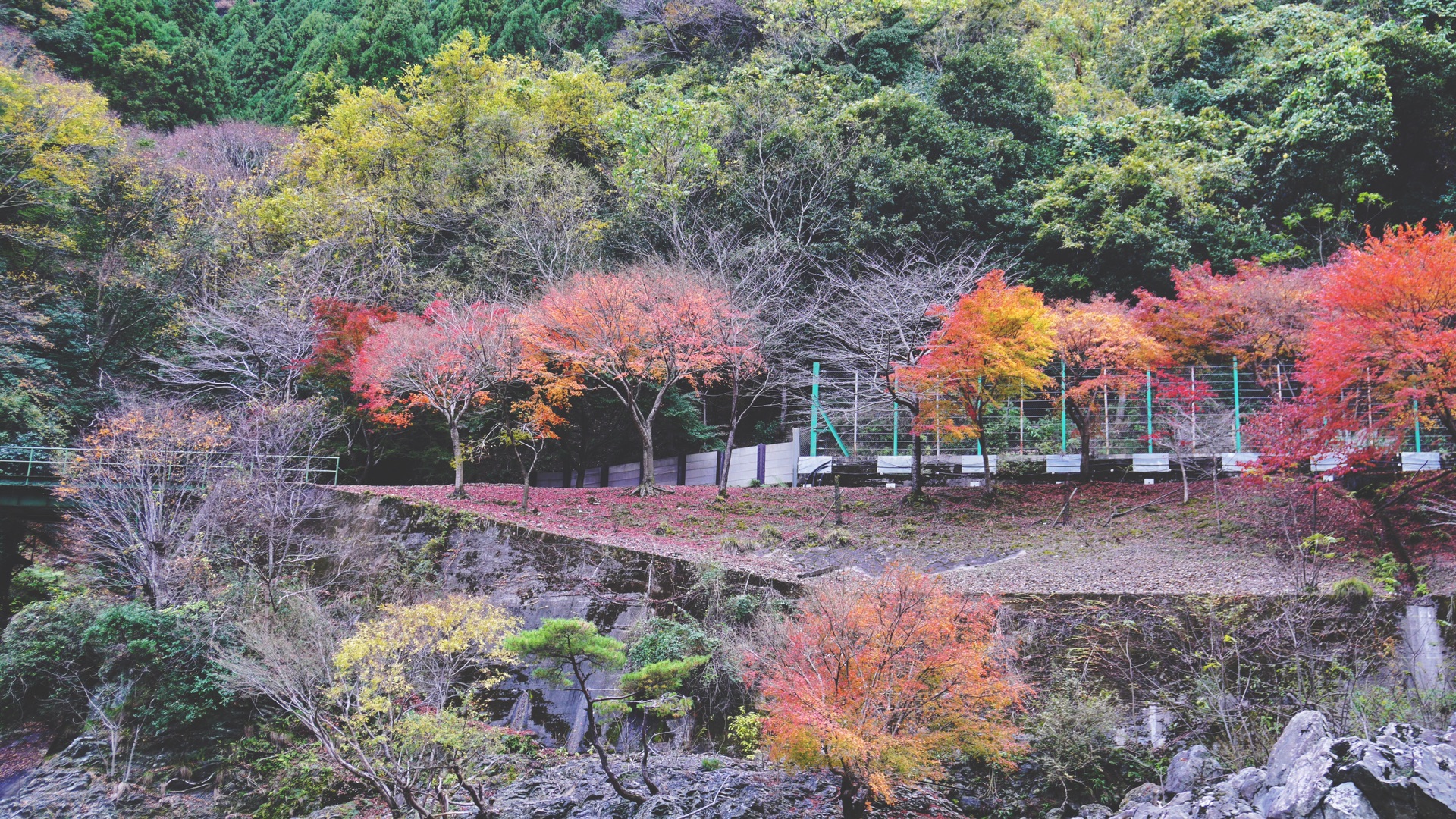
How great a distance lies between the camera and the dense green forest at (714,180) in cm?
2211

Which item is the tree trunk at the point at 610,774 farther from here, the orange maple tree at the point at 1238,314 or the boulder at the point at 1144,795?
the orange maple tree at the point at 1238,314

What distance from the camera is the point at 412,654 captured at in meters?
12.3

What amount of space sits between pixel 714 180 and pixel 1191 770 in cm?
1947

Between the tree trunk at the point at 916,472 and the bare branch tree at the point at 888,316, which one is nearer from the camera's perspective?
the bare branch tree at the point at 888,316

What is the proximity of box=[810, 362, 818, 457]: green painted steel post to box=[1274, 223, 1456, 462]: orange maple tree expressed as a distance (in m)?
9.78

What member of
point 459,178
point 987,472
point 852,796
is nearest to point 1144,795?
point 852,796

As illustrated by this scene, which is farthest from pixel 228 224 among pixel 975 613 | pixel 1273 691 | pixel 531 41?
pixel 1273 691

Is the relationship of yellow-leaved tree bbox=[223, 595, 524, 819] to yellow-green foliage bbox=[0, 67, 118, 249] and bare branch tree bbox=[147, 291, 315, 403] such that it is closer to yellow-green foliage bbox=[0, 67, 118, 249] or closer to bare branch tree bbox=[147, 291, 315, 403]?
bare branch tree bbox=[147, 291, 315, 403]

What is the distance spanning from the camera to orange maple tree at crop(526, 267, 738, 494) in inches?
793

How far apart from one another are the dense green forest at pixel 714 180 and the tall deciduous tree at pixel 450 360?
2.63 metres

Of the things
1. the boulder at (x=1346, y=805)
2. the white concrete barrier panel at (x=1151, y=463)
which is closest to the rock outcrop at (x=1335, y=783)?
the boulder at (x=1346, y=805)

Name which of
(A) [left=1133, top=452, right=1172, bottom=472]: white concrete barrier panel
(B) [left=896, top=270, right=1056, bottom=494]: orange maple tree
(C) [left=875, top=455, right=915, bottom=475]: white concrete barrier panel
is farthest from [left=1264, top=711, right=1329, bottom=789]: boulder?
(C) [left=875, top=455, right=915, bottom=475]: white concrete barrier panel

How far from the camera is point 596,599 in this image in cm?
1579

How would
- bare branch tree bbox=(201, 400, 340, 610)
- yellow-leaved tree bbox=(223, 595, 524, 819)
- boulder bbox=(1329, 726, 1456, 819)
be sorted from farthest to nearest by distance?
bare branch tree bbox=(201, 400, 340, 610) < yellow-leaved tree bbox=(223, 595, 524, 819) < boulder bbox=(1329, 726, 1456, 819)
